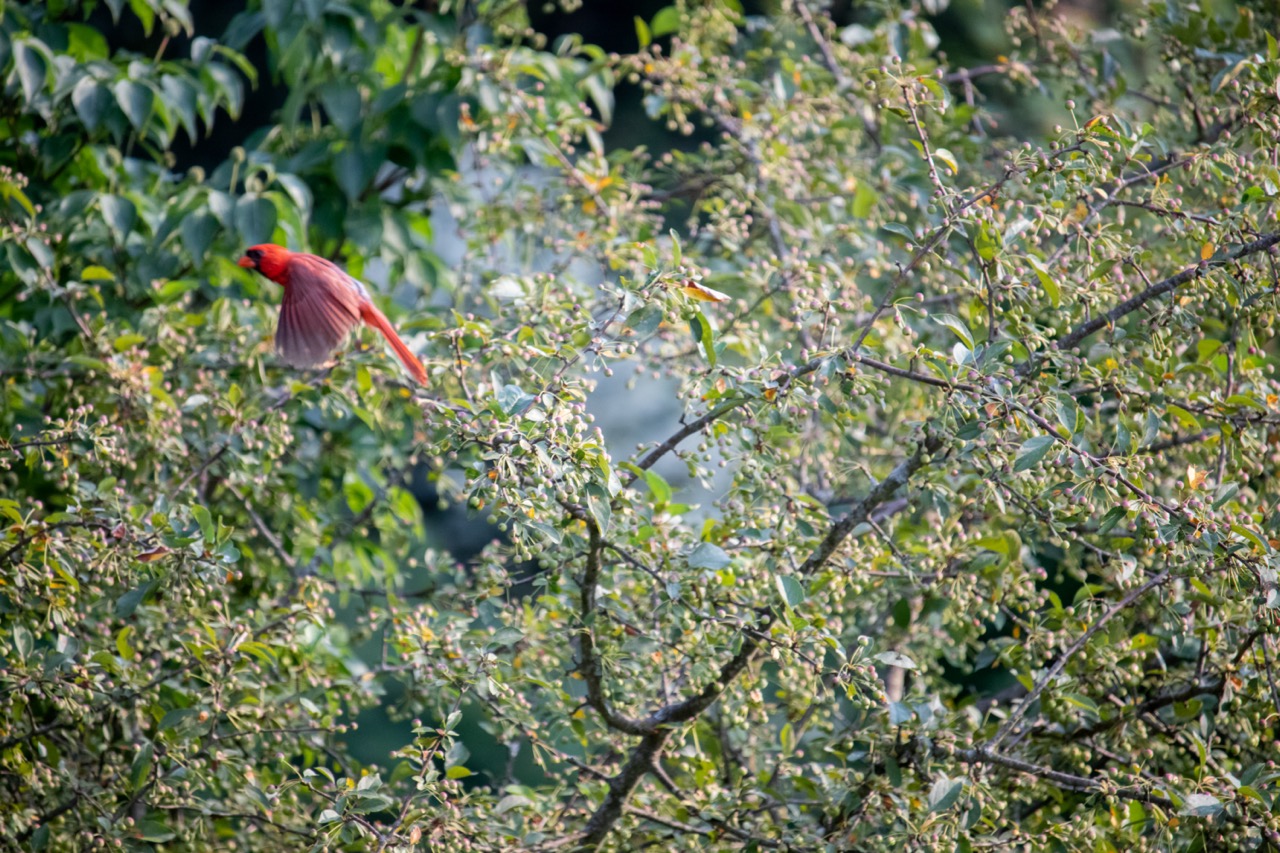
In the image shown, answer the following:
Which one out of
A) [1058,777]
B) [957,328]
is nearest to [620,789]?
[1058,777]

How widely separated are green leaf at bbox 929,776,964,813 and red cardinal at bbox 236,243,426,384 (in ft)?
4.16

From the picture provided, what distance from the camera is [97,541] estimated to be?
1800mm

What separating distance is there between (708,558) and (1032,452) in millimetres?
472

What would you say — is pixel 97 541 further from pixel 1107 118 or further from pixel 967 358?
pixel 1107 118

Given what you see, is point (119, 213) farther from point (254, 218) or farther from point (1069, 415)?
point (1069, 415)

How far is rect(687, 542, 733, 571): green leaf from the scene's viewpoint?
1583 millimetres

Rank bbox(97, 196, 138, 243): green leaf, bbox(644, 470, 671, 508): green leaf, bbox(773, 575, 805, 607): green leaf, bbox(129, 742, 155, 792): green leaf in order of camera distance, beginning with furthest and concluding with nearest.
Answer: bbox(97, 196, 138, 243): green leaf → bbox(644, 470, 671, 508): green leaf → bbox(129, 742, 155, 792): green leaf → bbox(773, 575, 805, 607): green leaf

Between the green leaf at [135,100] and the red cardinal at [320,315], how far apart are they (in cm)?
47

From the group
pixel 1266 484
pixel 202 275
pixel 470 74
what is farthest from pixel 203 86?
pixel 1266 484

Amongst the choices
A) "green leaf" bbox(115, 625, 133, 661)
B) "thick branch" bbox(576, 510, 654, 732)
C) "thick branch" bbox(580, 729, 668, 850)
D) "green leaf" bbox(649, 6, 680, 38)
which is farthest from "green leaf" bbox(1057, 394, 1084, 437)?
"green leaf" bbox(649, 6, 680, 38)

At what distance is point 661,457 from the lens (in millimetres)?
1822

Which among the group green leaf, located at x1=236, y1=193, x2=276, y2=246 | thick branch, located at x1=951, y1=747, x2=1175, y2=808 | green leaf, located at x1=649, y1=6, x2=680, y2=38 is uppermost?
green leaf, located at x1=649, y1=6, x2=680, y2=38

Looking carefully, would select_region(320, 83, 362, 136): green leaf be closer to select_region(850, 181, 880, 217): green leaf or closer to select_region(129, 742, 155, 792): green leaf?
select_region(850, 181, 880, 217): green leaf

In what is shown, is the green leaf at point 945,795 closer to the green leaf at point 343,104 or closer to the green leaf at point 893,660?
the green leaf at point 893,660
